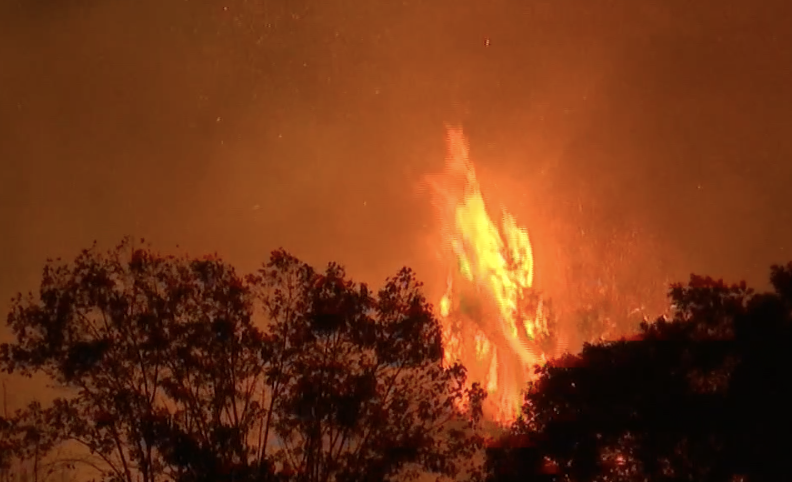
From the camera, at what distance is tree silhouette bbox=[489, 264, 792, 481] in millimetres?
17844

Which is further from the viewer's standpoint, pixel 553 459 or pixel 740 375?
pixel 553 459

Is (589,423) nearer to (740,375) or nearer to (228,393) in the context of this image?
(740,375)

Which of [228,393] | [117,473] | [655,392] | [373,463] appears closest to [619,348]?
[655,392]

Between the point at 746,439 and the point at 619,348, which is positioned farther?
the point at 619,348

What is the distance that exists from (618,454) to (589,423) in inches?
30.4

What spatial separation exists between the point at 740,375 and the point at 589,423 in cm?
295

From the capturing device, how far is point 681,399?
18547mm

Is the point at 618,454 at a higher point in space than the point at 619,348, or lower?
lower

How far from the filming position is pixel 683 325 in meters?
19.2

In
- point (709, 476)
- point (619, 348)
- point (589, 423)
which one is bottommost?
point (709, 476)

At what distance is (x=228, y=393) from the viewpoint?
1947 cm

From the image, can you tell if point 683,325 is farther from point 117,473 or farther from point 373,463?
point 117,473

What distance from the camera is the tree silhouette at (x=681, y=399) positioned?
1784 cm

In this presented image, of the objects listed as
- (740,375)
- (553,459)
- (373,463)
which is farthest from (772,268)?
(373,463)
